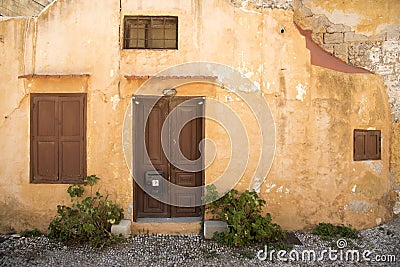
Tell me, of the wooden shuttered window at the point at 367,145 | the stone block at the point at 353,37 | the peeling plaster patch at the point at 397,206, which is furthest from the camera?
the stone block at the point at 353,37

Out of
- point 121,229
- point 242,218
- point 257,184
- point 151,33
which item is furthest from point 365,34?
point 121,229

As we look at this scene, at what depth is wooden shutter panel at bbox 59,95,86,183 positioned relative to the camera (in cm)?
591

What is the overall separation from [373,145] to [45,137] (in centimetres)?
607

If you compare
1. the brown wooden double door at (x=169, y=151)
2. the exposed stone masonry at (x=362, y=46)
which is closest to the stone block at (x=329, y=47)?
the exposed stone masonry at (x=362, y=46)

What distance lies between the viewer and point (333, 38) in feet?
24.4

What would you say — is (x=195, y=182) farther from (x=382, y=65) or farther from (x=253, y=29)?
(x=382, y=65)

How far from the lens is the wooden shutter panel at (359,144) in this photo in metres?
6.40

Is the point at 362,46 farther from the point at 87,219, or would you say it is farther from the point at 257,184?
the point at 87,219

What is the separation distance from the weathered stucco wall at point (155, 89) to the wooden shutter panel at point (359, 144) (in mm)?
738

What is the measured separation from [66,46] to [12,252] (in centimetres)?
341

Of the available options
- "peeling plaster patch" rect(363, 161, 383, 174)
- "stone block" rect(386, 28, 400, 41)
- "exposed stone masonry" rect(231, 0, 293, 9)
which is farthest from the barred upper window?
Answer: "stone block" rect(386, 28, 400, 41)

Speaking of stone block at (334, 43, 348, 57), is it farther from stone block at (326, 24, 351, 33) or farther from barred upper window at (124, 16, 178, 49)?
barred upper window at (124, 16, 178, 49)

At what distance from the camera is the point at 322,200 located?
6.14 m

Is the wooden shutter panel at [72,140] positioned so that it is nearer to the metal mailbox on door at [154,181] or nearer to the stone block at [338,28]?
the metal mailbox on door at [154,181]
